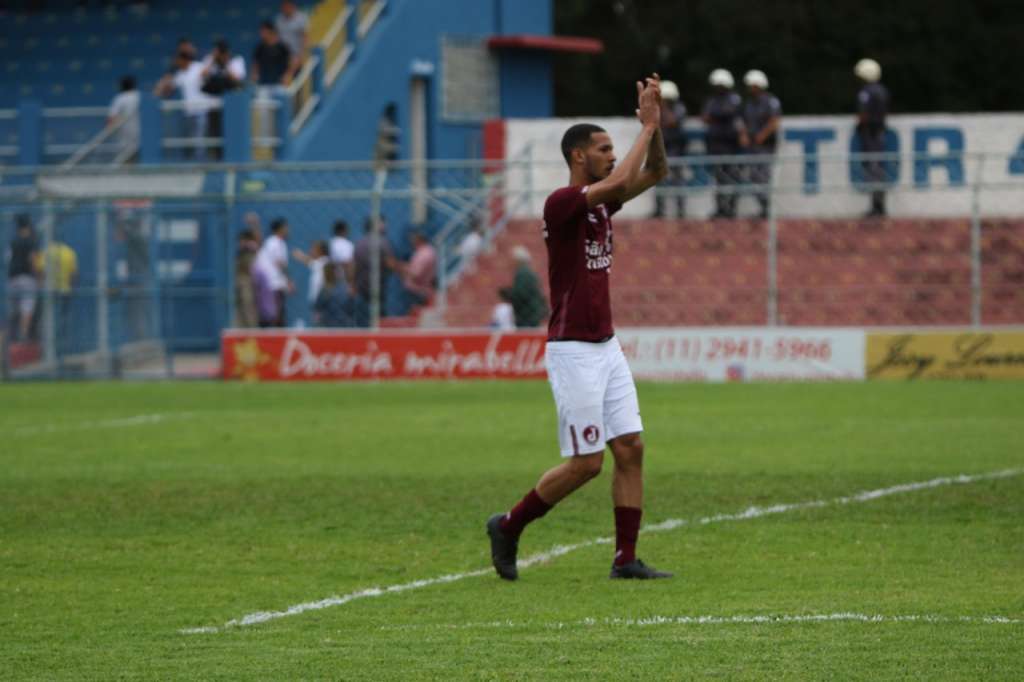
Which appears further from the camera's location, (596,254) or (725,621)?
(596,254)

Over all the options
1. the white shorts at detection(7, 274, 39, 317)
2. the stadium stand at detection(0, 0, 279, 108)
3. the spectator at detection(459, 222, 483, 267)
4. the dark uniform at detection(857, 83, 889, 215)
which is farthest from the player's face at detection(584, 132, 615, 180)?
the stadium stand at detection(0, 0, 279, 108)

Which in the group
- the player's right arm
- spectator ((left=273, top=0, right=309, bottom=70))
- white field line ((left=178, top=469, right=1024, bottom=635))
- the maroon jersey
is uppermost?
spectator ((left=273, top=0, right=309, bottom=70))

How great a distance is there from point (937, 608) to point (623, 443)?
1737 millimetres

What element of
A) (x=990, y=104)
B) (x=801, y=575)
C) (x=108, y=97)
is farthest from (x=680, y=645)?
(x=990, y=104)

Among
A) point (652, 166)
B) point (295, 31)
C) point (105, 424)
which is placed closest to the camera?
point (652, 166)

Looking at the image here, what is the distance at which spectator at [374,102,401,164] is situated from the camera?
34531mm

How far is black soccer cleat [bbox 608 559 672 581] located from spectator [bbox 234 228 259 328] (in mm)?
17710

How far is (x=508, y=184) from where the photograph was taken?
29234 millimetres

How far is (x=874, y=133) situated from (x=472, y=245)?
236 inches

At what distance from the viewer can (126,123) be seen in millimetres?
31484

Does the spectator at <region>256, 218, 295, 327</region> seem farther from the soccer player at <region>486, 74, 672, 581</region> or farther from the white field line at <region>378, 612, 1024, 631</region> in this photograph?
the white field line at <region>378, 612, 1024, 631</region>

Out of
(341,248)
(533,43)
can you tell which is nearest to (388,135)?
(533,43)

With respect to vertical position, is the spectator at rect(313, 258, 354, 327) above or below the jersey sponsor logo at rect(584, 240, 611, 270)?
below

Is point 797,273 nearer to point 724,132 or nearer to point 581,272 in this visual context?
point 724,132
